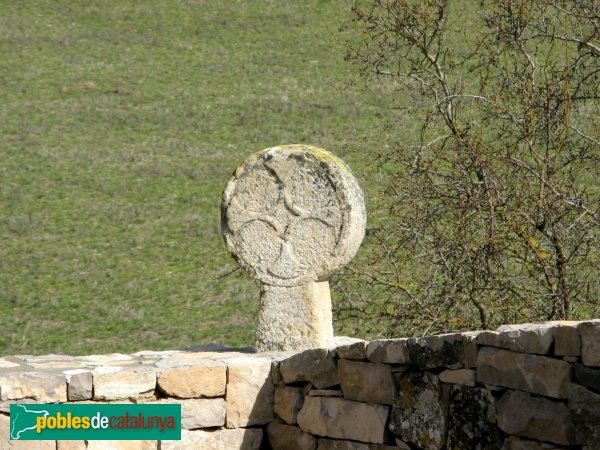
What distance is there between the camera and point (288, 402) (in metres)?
6.27

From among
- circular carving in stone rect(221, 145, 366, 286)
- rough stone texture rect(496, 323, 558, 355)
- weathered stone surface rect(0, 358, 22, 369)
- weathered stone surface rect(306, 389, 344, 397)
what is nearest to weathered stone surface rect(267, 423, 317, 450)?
weathered stone surface rect(306, 389, 344, 397)

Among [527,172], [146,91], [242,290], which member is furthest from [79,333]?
[146,91]

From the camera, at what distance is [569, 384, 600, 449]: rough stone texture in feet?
13.4

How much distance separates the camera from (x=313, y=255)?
22.0 feet

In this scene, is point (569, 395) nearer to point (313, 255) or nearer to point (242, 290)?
point (313, 255)

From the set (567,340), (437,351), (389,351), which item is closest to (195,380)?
(389,351)

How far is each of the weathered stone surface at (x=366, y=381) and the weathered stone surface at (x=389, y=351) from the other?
47 millimetres

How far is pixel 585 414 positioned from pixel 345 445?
1.94m

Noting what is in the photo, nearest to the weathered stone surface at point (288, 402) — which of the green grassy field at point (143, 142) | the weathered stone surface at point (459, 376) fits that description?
the weathered stone surface at point (459, 376)

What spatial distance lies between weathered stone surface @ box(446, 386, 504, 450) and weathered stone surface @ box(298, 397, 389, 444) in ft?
2.02

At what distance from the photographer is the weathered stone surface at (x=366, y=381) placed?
5410 mm

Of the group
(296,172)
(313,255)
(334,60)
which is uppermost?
(334,60)

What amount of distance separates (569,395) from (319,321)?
278cm

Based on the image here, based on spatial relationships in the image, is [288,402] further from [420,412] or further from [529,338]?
[529,338]
